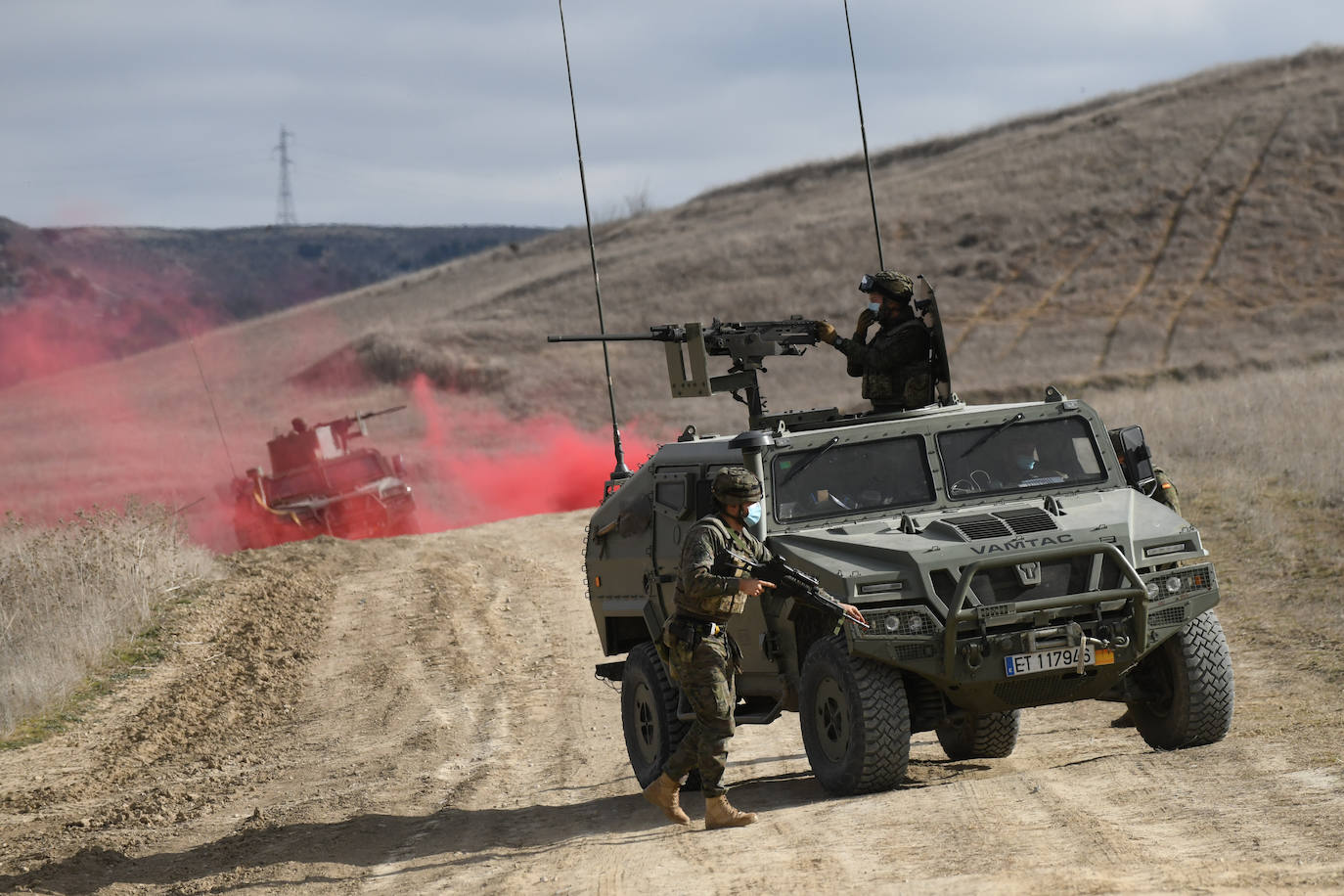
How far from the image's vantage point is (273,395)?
183ft

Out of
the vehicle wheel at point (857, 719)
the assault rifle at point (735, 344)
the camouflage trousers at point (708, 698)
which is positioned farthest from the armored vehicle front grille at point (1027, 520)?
the assault rifle at point (735, 344)

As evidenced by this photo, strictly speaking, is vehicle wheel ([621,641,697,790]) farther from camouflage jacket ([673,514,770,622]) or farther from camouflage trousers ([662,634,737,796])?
camouflage jacket ([673,514,770,622])

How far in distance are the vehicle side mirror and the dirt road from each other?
1.60 meters

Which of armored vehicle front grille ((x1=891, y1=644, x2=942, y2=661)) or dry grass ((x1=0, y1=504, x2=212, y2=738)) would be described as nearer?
armored vehicle front grille ((x1=891, y1=644, x2=942, y2=661))

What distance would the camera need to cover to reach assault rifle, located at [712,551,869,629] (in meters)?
8.22

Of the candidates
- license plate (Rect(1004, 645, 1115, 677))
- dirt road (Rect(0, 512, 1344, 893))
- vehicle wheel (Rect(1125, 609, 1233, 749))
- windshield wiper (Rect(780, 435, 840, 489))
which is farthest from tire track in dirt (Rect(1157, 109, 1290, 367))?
license plate (Rect(1004, 645, 1115, 677))

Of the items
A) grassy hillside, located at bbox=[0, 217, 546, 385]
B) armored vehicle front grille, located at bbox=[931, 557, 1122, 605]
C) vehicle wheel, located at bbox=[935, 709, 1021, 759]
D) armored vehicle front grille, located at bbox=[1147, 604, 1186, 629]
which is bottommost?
vehicle wheel, located at bbox=[935, 709, 1021, 759]

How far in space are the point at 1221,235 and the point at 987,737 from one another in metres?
50.6

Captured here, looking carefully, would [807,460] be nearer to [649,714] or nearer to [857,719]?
[857,719]

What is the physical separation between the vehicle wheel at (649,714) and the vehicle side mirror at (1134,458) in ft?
10.00

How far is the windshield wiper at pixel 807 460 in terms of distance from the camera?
923cm

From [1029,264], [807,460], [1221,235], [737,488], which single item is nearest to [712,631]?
[737,488]

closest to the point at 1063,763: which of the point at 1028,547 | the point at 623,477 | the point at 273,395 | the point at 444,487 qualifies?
the point at 1028,547

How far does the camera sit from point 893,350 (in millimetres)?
10633
